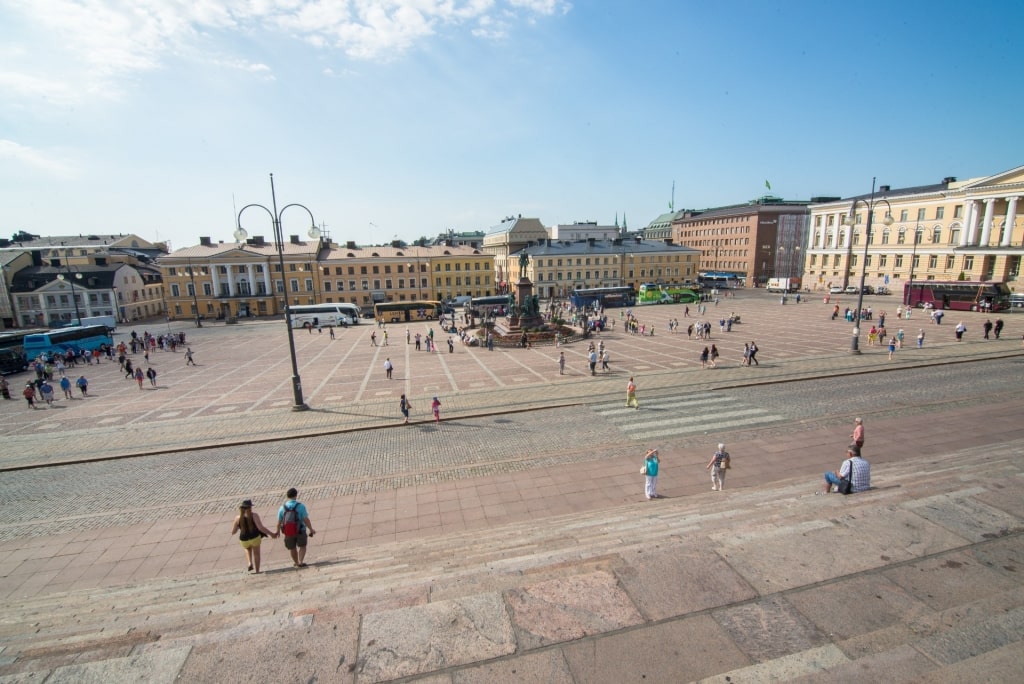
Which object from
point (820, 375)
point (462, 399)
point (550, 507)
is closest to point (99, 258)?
point (462, 399)

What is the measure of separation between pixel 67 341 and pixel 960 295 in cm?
8347

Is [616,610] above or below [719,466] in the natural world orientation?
above

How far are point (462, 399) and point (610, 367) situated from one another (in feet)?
32.4

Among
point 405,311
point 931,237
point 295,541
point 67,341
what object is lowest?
→ point 67,341

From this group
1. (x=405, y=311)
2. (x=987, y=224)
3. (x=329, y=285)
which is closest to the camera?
(x=405, y=311)

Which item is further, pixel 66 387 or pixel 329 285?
pixel 329 285

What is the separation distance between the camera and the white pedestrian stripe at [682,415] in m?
15.6

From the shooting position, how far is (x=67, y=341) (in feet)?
123

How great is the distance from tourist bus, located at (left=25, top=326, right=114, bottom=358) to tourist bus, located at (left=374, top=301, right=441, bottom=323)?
2513cm

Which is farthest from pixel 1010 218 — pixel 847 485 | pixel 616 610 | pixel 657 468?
pixel 616 610

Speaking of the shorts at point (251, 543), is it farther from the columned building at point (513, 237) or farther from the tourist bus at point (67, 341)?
the columned building at point (513, 237)

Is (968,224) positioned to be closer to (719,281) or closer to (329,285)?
(719,281)

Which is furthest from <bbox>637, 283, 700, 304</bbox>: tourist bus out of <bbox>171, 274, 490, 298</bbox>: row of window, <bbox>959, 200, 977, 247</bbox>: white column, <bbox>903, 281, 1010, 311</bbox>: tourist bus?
<bbox>959, 200, 977, 247</bbox>: white column

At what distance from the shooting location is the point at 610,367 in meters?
26.4
